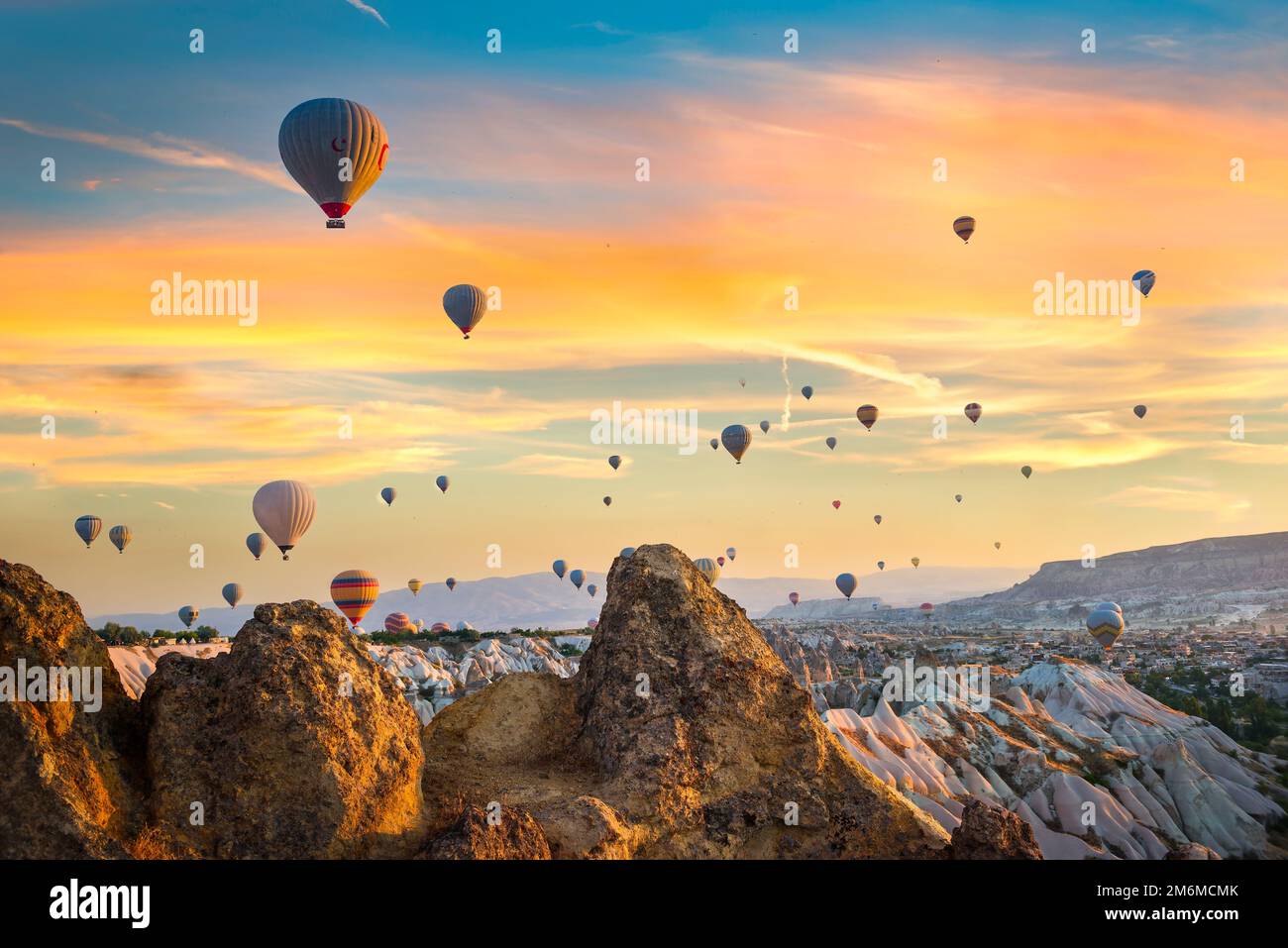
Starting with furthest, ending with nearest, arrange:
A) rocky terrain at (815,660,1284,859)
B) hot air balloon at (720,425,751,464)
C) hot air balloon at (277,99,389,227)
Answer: hot air balloon at (720,425,751,464) → rocky terrain at (815,660,1284,859) → hot air balloon at (277,99,389,227)

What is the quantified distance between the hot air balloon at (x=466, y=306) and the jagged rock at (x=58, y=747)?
153 feet

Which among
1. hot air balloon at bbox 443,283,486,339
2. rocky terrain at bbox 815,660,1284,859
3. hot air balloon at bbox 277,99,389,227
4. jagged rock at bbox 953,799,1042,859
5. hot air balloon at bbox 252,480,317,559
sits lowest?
rocky terrain at bbox 815,660,1284,859

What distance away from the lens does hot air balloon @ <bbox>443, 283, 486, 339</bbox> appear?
59.8 m

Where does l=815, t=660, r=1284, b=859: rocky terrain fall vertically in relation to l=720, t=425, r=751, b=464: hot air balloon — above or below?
below

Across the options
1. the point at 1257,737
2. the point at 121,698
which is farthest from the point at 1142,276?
the point at 121,698

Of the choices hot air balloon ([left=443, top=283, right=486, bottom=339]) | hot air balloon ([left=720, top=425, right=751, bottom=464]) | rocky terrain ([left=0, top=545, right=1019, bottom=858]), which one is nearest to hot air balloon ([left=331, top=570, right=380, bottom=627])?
hot air balloon ([left=443, top=283, right=486, bottom=339])

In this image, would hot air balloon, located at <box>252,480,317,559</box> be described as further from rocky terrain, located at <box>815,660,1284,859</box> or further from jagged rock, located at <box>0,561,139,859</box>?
jagged rock, located at <box>0,561,139,859</box>

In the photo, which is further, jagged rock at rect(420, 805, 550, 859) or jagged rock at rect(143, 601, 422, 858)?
jagged rock at rect(143, 601, 422, 858)

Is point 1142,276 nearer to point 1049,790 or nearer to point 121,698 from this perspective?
point 1049,790

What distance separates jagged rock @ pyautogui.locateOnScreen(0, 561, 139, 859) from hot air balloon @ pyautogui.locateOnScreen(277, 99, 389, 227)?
1338 inches

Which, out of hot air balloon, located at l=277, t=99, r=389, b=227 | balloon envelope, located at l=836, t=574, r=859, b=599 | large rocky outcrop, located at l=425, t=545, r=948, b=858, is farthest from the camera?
balloon envelope, located at l=836, t=574, r=859, b=599

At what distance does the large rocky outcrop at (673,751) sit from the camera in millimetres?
15922

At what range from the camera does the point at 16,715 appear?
12.6 meters

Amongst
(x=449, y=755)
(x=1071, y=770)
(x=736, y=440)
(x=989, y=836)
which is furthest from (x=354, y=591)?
(x=989, y=836)
